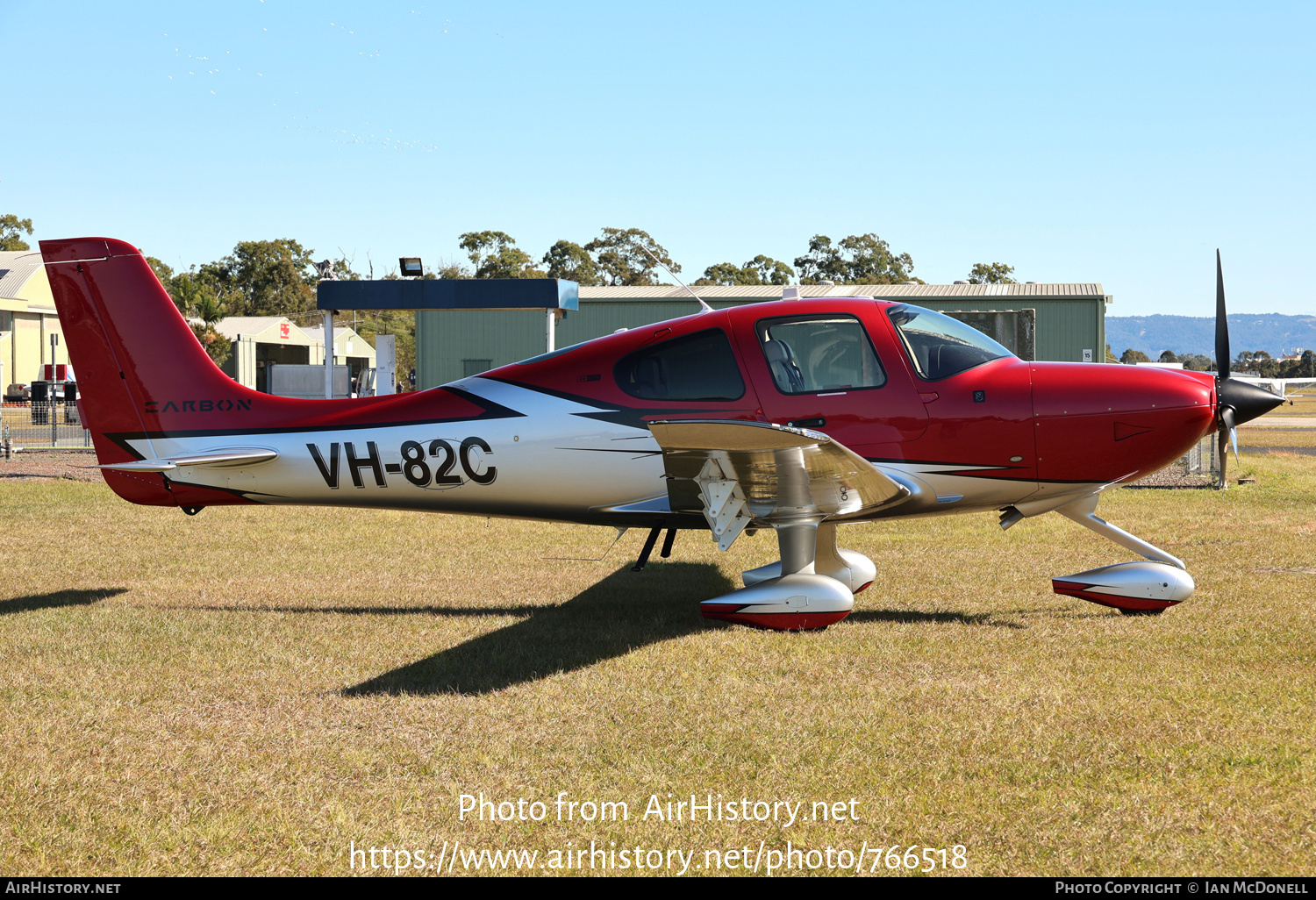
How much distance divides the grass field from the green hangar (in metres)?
27.6


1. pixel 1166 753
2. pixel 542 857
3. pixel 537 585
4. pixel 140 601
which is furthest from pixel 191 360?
pixel 1166 753

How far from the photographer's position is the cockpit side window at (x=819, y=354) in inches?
283

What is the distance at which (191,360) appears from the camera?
8422mm

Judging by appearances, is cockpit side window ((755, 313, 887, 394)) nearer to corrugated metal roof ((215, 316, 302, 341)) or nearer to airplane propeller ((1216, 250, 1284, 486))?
airplane propeller ((1216, 250, 1284, 486))

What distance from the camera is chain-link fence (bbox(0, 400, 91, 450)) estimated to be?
23.6m

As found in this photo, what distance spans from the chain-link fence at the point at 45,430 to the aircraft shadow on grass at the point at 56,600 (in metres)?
15.0

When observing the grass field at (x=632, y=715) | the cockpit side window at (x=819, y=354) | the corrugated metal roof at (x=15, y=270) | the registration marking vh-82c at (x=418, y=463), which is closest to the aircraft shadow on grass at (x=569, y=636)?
the grass field at (x=632, y=715)

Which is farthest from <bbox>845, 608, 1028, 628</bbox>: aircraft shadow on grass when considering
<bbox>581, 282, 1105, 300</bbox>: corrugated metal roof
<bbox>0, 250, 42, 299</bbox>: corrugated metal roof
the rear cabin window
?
<bbox>0, 250, 42, 299</bbox>: corrugated metal roof

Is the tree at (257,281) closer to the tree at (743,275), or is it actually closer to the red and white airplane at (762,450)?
the tree at (743,275)

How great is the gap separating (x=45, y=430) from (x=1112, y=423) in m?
29.7

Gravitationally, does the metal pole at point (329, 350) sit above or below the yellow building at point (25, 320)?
below

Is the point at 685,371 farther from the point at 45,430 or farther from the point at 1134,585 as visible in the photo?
the point at 45,430

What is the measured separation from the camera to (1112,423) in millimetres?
7023

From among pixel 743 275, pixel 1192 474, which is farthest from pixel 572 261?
pixel 1192 474
